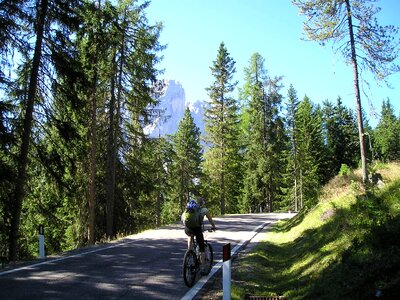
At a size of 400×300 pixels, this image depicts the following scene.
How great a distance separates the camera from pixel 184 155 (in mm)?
47781

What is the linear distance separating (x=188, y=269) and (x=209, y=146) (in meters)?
36.0

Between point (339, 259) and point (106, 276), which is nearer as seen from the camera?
point (339, 259)

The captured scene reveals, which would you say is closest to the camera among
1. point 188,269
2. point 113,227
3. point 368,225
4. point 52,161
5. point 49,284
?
point 49,284

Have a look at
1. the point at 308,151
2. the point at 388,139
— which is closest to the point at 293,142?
the point at 308,151

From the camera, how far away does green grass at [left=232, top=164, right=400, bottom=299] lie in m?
5.97

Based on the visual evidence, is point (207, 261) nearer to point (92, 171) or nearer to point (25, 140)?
point (25, 140)

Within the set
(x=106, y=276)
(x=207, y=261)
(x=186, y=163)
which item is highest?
(x=186, y=163)

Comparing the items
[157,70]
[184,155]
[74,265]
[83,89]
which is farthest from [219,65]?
[74,265]

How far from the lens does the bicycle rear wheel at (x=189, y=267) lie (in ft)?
25.5

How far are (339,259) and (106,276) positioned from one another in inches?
195

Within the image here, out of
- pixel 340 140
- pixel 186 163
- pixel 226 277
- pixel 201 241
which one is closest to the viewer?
pixel 226 277

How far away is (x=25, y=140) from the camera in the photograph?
49.5 feet

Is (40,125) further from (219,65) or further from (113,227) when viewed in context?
(219,65)

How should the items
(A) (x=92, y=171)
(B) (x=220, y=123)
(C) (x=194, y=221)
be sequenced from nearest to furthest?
(C) (x=194, y=221) < (A) (x=92, y=171) < (B) (x=220, y=123)
